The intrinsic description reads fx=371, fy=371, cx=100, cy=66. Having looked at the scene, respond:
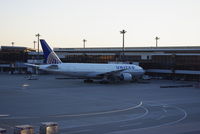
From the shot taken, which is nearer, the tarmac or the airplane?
the tarmac

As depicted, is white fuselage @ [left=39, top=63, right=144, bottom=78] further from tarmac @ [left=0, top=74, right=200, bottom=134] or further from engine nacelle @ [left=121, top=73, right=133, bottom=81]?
tarmac @ [left=0, top=74, right=200, bottom=134]

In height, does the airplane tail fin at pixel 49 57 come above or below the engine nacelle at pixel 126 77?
above

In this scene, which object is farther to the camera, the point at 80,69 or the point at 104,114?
the point at 80,69

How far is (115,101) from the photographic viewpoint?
134 feet

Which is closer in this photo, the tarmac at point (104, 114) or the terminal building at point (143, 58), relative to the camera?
the tarmac at point (104, 114)

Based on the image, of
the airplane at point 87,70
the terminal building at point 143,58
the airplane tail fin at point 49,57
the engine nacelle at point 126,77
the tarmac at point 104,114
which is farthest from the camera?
the terminal building at point 143,58

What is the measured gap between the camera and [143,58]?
9931 centimetres

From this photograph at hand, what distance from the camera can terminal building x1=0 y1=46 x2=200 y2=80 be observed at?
85.9 m

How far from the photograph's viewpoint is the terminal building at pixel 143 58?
85.9m

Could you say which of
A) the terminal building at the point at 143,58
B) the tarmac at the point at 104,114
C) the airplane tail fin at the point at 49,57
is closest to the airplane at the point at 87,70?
the airplane tail fin at the point at 49,57

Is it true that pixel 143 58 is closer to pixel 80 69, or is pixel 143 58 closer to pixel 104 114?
pixel 80 69

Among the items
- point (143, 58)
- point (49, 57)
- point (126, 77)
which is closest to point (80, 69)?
point (49, 57)

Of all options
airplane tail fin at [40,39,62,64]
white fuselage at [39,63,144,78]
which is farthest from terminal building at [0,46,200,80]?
airplane tail fin at [40,39,62,64]

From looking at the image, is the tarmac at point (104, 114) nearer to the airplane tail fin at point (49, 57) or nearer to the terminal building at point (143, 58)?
the airplane tail fin at point (49, 57)
